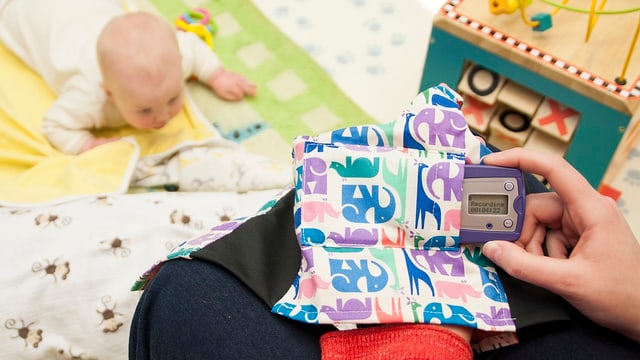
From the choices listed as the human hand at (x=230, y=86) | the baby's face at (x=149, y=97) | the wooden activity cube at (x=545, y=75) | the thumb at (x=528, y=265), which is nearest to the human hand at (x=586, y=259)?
the thumb at (x=528, y=265)

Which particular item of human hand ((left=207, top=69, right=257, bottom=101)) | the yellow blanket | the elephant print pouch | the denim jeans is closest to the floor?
human hand ((left=207, top=69, right=257, bottom=101))

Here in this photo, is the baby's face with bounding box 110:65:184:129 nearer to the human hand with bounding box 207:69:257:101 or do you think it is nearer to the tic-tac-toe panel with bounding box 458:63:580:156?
the human hand with bounding box 207:69:257:101

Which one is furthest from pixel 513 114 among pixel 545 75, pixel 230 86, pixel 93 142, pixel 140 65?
pixel 93 142

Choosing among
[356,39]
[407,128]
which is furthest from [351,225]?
[356,39]

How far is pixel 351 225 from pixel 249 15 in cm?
96

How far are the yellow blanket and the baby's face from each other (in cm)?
5

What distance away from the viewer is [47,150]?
1.13 meters

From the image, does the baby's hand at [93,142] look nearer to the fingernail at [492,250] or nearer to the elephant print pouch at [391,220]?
the elephant print pouch at [391,220]

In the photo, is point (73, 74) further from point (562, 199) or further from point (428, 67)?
point (562, 199)

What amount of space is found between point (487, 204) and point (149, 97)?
69 centimetres

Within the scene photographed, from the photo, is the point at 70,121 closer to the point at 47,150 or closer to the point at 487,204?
the point at 47,150

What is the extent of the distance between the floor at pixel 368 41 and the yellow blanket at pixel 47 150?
0.34 m

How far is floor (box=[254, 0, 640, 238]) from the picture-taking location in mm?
1337

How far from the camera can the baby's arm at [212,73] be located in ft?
4.22
